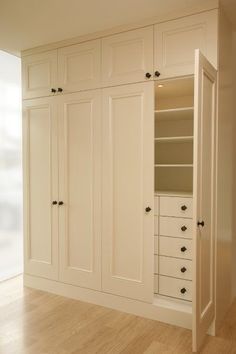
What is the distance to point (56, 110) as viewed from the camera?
118 inches

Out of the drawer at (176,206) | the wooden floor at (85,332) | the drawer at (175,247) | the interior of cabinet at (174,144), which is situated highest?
the interior of cabinet at (174,144)

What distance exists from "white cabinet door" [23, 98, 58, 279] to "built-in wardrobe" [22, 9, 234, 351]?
10mm

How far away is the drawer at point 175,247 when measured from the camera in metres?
2.46

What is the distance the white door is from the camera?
1923 mm

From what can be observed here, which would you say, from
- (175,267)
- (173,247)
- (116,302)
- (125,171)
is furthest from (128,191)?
(116,302)

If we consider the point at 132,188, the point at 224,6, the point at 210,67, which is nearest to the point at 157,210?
the point at 132,188

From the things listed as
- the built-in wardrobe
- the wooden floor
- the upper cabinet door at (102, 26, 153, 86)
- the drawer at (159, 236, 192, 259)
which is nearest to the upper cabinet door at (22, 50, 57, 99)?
the built-in wardrobe

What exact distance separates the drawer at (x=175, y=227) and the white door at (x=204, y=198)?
0.21 meters

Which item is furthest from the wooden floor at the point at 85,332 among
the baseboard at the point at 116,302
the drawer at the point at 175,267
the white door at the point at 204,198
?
the drawer at the point at 175,267

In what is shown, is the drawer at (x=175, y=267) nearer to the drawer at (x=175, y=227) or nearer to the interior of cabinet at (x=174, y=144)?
the drawer at (x=175, y=227)

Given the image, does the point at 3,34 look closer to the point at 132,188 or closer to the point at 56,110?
the point at 56,110

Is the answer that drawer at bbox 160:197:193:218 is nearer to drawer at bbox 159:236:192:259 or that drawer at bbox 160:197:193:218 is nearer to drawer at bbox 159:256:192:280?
drawer at bbox 159:236:192:259

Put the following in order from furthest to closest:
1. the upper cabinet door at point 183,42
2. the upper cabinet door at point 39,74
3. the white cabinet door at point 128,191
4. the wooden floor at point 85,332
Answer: the upper cabinet door at point 39,74
the white cabinet door at point 128,191
the upper cabinet door at point 183,42
the wooden floor at point 85,332

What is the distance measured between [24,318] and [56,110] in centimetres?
189
